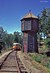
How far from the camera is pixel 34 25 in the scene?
5312 centimetres

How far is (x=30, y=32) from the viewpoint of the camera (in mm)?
52281

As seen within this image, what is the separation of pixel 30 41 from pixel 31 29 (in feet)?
8.98

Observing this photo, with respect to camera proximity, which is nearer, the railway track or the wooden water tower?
the railway track

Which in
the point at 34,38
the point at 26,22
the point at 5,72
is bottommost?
the point at 5,72

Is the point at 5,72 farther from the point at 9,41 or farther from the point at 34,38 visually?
the point at 9,41

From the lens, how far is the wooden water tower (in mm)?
52344

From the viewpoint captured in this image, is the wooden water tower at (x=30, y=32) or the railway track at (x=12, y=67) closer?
the railway track at (x=12, y=67)

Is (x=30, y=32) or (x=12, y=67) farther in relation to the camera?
(x=30, y=32)

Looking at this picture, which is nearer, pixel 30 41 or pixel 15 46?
pixel 30 41

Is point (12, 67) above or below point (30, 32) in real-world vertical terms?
below

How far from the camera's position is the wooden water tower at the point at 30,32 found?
5234cm

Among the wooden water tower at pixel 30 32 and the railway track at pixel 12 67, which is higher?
the wooden water tower at pixel 30 32

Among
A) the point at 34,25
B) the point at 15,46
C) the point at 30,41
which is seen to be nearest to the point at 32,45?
the point at 30,41

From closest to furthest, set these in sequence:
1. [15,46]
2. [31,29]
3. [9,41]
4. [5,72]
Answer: [5,72], [31,29], [15,46], [9,41]
